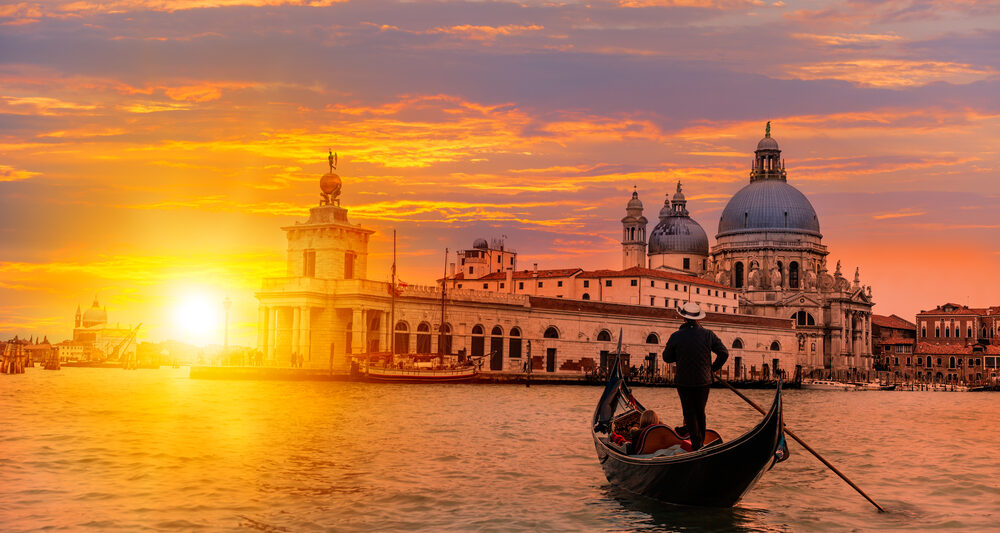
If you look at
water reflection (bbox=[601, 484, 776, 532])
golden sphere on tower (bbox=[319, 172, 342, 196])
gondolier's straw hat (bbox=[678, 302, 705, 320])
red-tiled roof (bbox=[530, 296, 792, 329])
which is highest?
golden sphere on tower (bbox=[319, 172, 342, 196])

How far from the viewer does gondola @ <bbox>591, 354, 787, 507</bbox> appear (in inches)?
596

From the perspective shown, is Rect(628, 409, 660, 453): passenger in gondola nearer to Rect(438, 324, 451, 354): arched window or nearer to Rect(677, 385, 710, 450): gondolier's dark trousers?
Rect(677, 385, 710, 450): gondolier's dark trousers

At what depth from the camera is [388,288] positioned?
7006cm

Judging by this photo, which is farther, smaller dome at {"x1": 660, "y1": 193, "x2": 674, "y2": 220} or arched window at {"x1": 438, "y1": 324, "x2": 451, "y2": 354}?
smaller dome at {"x1": 660, "y1": 193, "x2": 674, "y2": 220}

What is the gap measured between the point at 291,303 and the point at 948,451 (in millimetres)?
46306

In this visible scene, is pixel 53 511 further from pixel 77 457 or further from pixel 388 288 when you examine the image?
pixel 388 288

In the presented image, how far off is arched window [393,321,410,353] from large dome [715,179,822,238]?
191ft

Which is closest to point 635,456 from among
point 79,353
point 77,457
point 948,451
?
point 77,457

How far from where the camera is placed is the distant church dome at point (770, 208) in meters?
118

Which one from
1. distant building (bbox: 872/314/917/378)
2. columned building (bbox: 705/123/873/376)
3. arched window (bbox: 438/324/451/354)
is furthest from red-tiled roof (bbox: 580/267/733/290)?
distant building (bbox: 872/314/917/378)

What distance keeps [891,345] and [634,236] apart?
111ft

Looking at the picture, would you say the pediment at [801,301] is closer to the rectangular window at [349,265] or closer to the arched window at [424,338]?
the arched window at [424,338]

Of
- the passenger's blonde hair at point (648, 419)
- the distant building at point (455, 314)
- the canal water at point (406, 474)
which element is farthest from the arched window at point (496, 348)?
the passenger's blonde hair at point (648, 419)

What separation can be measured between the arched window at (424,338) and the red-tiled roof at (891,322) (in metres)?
78.2
